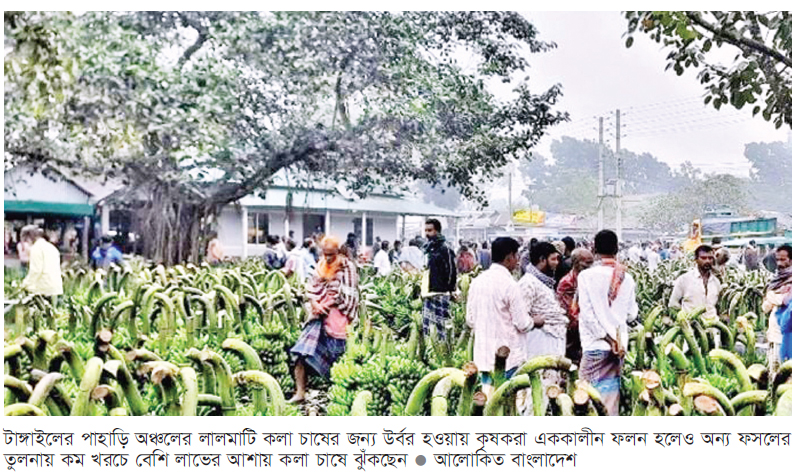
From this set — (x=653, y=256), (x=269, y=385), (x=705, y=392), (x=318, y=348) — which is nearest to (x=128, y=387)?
(x=269, y=385)

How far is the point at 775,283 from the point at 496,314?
1447 mm

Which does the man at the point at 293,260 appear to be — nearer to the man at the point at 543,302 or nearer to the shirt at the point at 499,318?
the shirt at the point at 499,318

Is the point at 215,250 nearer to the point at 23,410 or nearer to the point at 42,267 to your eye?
the point at 42,267

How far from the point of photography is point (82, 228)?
17.2 ft

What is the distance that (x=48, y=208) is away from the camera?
16.7 feet

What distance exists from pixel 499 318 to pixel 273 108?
5.59 feet

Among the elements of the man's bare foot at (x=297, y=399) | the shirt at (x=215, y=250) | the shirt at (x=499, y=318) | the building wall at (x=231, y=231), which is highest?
the building wall at (x=231, y=231)

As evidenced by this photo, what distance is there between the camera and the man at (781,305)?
4.78m

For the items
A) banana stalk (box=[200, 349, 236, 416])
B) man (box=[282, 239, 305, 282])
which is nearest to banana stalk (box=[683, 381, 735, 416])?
banana stalk (box=[200, 349, 236, 416])

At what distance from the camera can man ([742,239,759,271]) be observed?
17.0 feet

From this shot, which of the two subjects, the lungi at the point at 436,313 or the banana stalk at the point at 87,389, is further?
the lungi at the point at 436,313

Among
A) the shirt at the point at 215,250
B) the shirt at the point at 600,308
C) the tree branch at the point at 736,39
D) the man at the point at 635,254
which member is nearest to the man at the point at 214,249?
the shirt at the point at 215,250
